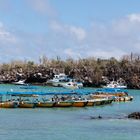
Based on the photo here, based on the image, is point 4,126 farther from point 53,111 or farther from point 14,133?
point 53,111

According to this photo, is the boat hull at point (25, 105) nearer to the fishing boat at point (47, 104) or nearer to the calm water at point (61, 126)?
the fishing boat at point (47, 104)

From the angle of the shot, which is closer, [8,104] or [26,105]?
[8,104]

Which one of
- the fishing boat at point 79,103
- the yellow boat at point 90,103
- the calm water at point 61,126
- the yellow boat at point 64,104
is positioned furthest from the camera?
the yellow boat at point 90,103

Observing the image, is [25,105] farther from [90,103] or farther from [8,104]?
[90,103]

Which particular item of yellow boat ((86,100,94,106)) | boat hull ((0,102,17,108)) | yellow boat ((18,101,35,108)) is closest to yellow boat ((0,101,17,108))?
boat hull ((0,102,17,108))

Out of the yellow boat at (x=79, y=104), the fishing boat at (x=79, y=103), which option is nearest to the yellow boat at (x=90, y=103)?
the fishing boat at (x=79, y=103)

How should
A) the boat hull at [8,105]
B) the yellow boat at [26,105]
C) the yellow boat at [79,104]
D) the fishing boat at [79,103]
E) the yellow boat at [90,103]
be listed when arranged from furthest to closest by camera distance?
1. the yellow boat at [90,103]
2. the fishing boat at [79,103]
3. the yellow boat at [79,104]
4. the yellow boat at [26,105]
5. the boat hull at [8,105]

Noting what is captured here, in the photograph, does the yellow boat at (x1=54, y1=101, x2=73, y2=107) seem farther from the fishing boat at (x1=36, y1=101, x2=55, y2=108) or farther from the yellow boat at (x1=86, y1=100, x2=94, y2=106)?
the yellow boat at (x1=86, y1=100, x2=94, y2=106)

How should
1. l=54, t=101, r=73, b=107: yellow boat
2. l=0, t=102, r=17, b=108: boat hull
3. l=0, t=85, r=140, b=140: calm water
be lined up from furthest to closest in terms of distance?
l=54, t=101, r=73, b=107: yellow boat → l=0, t=102, r=17, b=108: boat hull → l=0, t=85, r=140, b=140: calm water

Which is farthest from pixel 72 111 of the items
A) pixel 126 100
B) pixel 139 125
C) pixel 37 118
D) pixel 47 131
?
pixel 126 100

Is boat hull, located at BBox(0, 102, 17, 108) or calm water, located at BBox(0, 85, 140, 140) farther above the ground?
boat hull, located at BBox(0, 102, 17, 108)

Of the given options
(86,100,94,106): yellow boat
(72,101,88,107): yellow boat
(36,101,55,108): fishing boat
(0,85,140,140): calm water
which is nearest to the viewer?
(0,85,140,140): calm water

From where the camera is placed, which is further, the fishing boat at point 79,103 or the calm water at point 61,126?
the fishing boat at point 79,103

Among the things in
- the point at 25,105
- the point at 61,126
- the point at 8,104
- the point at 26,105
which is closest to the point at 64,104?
the point at 26,105
